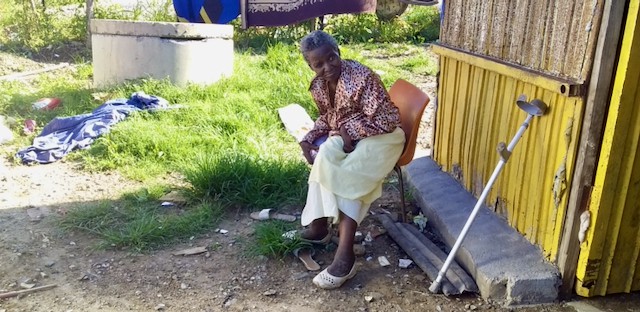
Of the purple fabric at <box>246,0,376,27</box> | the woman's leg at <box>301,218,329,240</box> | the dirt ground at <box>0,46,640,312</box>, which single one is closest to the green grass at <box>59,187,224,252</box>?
the dirt ground at <box>0,46,640,312</box>

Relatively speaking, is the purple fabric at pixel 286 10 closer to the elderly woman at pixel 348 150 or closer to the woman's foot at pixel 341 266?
the elderly woman at pixel 348 150

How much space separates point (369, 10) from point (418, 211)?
6495 millimetres

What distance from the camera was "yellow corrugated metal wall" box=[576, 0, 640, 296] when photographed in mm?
2562

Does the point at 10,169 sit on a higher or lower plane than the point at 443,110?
lower

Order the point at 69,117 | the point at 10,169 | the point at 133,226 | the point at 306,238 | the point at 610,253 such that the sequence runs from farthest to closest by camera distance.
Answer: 1. the point at 69,117
2. the point at 10,169
3. the point at 133,226
4. the point at 306,238
5. the point at 610,253

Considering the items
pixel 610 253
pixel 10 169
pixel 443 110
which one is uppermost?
pixel 443 110

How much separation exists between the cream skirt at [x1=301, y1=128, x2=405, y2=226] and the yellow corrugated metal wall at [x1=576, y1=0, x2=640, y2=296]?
1.17m

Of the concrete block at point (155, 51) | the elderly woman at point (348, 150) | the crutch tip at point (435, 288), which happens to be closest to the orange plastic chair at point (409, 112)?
the elderly woman at point (348, 150)

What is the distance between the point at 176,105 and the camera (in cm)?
646

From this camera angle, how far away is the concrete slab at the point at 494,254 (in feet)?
9.84

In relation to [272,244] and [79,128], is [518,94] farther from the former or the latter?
[79,128]

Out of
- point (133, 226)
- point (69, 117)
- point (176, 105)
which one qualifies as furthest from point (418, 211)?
point (69, 117)

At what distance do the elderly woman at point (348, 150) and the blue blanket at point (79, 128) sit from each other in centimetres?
312

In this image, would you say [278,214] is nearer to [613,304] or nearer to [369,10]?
[613,304]
